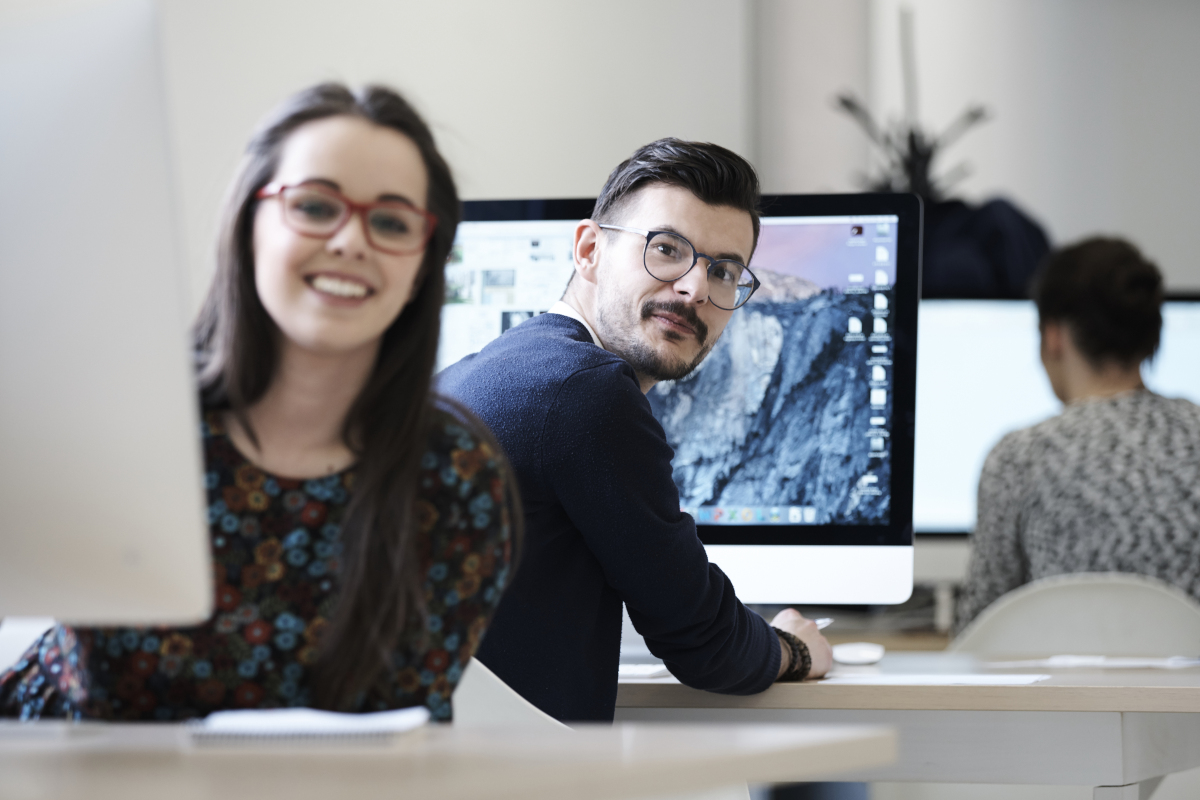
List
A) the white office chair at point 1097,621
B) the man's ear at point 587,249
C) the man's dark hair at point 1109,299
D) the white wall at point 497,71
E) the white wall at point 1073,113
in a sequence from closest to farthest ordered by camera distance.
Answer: the man's ear at point 587,249
the white office chair at point 1097,621
the man's dark hair at point 1109,299
the white wall at point 497,71
the white wall at point 1073,113

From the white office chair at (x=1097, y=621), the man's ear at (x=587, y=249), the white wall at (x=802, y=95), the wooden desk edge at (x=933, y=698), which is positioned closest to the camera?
the wooden desk edge at (x=933, y=698)

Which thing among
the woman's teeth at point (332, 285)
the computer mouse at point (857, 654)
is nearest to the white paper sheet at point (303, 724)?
the woman's teeth at point (332, 285)

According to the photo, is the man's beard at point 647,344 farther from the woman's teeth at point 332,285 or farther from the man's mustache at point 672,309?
the woman's teeth at point 332,285

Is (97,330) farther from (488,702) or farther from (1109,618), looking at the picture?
(1109,618)

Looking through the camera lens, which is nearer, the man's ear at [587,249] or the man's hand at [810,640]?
the man's hand at [810,640]

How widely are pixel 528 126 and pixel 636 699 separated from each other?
1.58m

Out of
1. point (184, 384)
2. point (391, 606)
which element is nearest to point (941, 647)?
point (391, 606)

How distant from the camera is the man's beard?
4.30ft

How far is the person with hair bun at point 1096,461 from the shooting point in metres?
1.87

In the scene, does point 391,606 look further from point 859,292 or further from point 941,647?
point 941,647

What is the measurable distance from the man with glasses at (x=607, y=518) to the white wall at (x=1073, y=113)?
239cm

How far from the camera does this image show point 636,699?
1.28 metres

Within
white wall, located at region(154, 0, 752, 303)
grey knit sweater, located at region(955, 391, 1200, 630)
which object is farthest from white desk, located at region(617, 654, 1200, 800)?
white wall, located at region(154, 0, 752, 303)

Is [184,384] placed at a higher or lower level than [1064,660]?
higher
